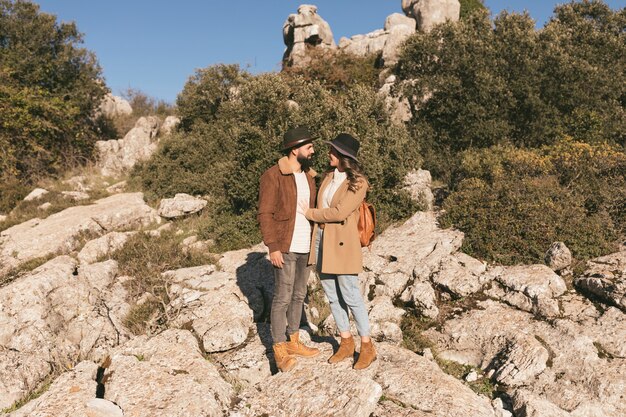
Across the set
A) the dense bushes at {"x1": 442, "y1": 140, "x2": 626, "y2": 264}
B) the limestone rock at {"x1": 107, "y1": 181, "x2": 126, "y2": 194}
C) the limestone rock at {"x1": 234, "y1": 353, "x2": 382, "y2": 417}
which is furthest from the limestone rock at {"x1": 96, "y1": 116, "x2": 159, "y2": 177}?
the limestone rock at {"x1": 234, "y1": 353, "x2": 382, "y2": 417}

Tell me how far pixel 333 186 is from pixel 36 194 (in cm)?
1623

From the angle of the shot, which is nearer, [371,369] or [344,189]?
[344,189]

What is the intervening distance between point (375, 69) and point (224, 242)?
20.0 metres

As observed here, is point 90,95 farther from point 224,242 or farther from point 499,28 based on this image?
point 499,28

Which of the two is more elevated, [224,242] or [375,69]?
[375,69]

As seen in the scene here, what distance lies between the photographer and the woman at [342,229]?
4.70m

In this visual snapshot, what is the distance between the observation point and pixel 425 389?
4.96 m

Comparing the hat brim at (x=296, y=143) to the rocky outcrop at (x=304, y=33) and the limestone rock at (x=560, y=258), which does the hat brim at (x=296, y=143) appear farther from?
the rocky outcrop at (x=304, y=33)

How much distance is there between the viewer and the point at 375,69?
2725 centimetres

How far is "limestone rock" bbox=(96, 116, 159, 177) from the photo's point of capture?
68.6 feet

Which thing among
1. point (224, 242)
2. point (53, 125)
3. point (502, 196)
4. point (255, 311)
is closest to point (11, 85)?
point (53, 125)

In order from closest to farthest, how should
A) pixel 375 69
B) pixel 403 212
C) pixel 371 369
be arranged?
pixel 371 369
pixel 403 212
pixel 375 69

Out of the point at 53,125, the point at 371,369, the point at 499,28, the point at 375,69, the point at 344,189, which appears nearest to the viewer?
the point at 344,189

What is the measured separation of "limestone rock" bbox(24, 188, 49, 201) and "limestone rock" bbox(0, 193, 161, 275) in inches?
98.5
